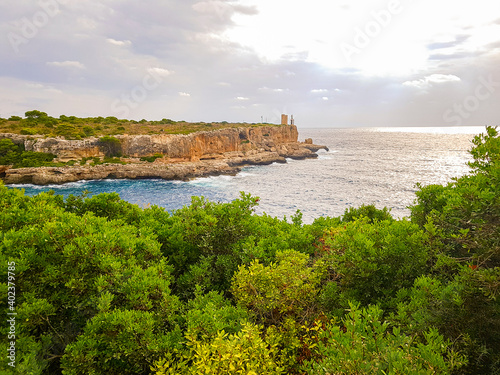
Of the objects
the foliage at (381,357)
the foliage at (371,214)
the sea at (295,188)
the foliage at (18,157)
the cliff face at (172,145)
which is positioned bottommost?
the sea at (295,188)

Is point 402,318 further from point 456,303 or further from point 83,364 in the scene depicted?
point 83,364

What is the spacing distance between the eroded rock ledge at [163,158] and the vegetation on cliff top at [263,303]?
2084 inches

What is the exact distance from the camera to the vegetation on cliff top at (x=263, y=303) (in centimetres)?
436

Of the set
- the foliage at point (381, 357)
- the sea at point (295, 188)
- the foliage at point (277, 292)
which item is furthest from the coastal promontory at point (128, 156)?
the foliage at point (381, 357)

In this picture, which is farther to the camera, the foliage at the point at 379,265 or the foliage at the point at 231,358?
the foliage at the point at 379,265

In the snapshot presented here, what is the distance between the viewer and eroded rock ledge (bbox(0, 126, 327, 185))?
2046 inches

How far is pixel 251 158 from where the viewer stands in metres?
85.9

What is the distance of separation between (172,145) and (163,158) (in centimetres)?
435

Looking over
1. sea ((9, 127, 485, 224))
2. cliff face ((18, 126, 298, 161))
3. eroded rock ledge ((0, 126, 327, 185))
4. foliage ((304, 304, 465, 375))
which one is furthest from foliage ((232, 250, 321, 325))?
cliff face ((18, 126, 298, 161))

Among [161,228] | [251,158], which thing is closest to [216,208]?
[161,228]

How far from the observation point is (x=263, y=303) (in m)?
6.62

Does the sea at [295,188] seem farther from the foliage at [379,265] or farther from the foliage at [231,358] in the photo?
the foliage at [231,358]

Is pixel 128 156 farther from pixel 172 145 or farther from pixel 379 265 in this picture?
pixel 379 265

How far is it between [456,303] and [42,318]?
26.3 ft
